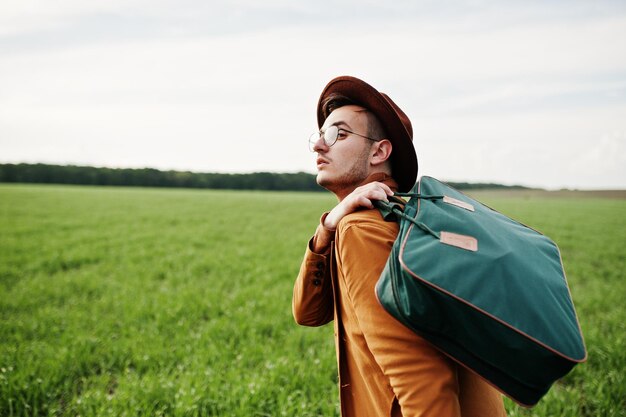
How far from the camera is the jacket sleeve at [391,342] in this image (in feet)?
4.08

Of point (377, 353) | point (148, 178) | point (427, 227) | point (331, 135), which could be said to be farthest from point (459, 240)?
point (148, 178)

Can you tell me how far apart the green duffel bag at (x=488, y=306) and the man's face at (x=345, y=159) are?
30.7 inches

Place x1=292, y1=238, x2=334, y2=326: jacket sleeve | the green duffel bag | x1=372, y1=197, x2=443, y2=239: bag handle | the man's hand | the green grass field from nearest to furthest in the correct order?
1. the green duffel bag
2. x1=372, y1=197, x2=443, y2=239: bag handle
3. the man's hand
4. x1=292, y1=238, x2=334, y2=326: jacket sleeve
5. the green grass field

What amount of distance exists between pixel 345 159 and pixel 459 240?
923 millimetres

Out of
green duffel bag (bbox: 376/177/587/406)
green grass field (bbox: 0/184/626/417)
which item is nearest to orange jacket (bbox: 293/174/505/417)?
green duffel bag (bbox: 376/177/587/406)

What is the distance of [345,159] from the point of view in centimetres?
205

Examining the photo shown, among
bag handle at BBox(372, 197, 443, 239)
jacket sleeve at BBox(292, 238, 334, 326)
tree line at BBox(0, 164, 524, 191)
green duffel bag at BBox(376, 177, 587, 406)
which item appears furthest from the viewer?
tree line at BBox(0, 164, 524, 191)

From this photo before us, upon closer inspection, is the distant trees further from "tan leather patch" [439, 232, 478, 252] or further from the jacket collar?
"tan leather patch" [439, 232, 478, 252]

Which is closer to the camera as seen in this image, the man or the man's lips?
the man

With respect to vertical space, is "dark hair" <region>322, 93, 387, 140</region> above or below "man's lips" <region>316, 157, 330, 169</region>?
above

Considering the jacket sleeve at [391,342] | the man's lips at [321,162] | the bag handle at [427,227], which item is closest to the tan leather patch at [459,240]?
the bag handle at [427,227]

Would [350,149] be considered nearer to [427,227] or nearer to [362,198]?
[362,198]

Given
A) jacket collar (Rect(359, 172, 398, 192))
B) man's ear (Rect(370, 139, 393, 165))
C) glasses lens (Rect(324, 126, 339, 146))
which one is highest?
glasses lens (Rect(324, 126, 339, 146))

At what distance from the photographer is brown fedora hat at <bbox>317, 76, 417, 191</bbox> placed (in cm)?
207
